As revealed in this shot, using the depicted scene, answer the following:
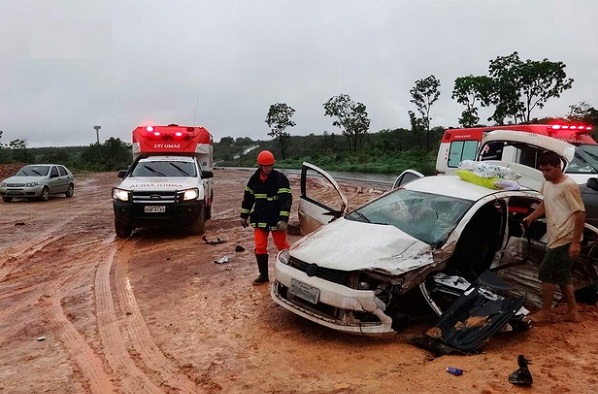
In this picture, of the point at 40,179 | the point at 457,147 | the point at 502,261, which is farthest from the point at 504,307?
the point at 40,179

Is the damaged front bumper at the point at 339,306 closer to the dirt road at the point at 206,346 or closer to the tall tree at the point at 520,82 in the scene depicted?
the dirt road at the point at 206,346

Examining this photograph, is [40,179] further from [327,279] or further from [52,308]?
[327,279]

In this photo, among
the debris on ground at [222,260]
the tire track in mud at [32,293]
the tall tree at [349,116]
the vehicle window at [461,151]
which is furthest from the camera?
the tall tree at [349,116]

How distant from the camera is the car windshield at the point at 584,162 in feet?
27.8

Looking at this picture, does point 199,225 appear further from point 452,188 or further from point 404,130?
point 404,130

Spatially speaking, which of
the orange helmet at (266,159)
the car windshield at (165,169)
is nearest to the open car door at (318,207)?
the orange helmet at (266,159)

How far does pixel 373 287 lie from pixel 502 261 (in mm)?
1893

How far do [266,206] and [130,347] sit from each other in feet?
8.44

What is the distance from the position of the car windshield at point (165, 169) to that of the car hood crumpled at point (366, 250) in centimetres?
610

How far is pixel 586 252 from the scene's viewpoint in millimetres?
5895

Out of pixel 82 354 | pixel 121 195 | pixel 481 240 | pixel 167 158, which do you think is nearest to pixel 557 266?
pixel 481 240

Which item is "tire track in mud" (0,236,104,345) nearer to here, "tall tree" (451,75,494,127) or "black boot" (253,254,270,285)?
"black boot" (253,254,270,285)

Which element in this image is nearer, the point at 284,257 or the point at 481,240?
the point at 284,257

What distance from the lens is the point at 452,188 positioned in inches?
230
